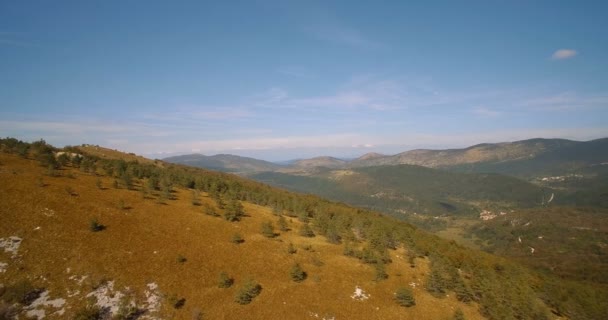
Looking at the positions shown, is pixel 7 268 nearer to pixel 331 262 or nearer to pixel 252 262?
pixel 252 262

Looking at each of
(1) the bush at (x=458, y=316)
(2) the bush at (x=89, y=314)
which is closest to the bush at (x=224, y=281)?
(2) the bush at (x=89, y=314)

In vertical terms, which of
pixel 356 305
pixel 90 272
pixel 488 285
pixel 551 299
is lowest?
pixel 551 299

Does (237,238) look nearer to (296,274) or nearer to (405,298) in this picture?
(296,274)

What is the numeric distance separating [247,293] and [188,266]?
12.2m

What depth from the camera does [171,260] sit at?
169 feet

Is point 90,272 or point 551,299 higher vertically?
point 90,272

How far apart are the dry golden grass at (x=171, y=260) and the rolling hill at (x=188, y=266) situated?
213 millimetres

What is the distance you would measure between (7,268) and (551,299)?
116342 mm

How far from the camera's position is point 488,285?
222 feet

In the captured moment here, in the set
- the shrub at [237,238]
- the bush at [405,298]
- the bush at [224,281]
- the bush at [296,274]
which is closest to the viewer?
the bush at [224,281]

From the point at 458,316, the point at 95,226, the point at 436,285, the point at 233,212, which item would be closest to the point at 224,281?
the point at 95,226

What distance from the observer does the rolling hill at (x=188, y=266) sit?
41.0 meters

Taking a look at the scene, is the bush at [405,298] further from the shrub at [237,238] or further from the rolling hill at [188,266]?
the shrub at [237,238]

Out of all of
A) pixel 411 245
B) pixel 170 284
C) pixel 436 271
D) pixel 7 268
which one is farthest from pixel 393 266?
pixel 7 268
